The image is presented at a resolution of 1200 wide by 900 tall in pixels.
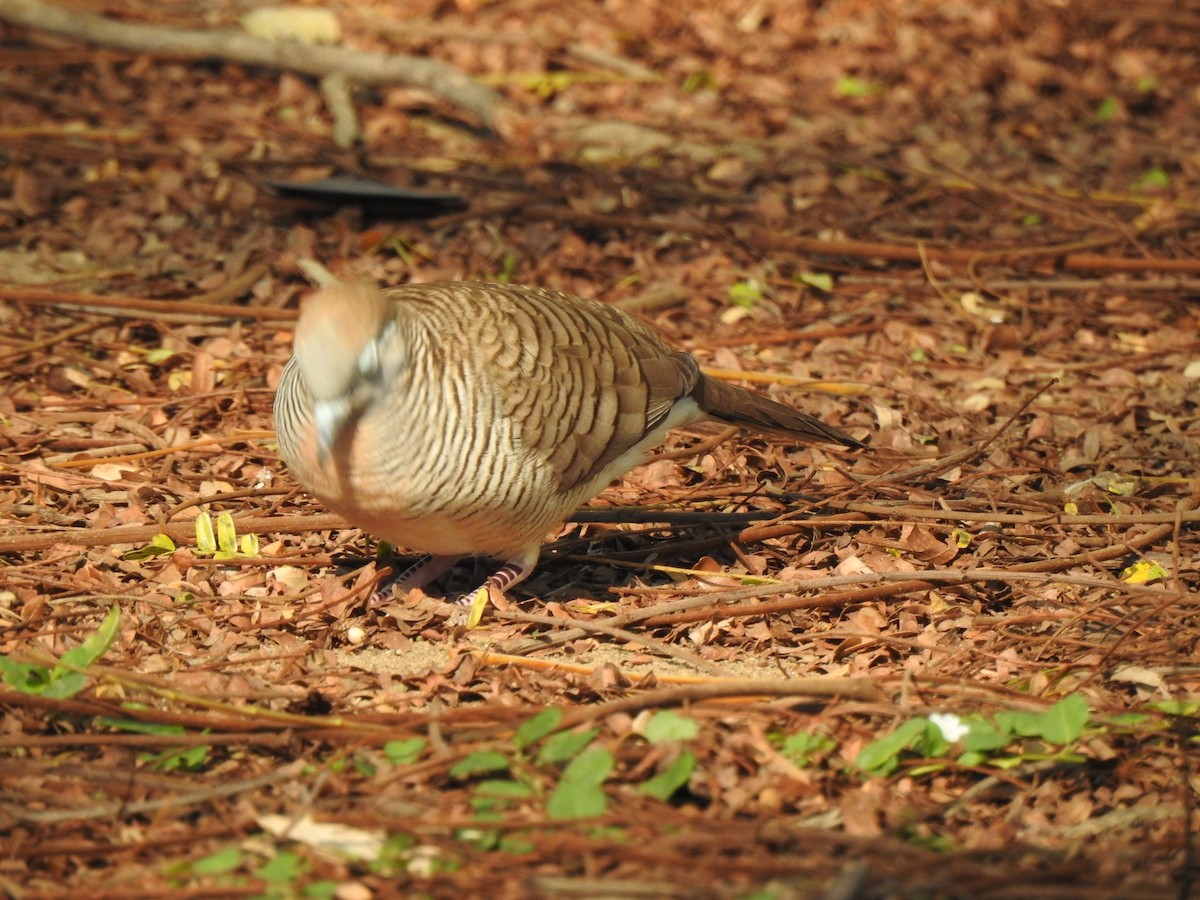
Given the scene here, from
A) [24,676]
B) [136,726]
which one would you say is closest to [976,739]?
[136,726]

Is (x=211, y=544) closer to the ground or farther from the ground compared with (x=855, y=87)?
closer to the ground

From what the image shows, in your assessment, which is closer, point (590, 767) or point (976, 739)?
point (590, 767)

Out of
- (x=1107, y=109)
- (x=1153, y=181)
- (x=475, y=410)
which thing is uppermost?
(x=1107, y=109)

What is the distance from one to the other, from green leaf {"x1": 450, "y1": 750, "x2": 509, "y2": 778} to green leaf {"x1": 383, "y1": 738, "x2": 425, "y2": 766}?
0.14 metres

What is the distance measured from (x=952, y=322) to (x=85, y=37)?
18.9ft

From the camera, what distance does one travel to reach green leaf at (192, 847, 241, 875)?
10.6 ft

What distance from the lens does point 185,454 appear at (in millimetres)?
5668

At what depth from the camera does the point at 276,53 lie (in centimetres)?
873

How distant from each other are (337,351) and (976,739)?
2048 mm

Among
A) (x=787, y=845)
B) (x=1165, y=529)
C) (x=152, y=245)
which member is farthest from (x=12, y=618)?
(x=1165, y=529)

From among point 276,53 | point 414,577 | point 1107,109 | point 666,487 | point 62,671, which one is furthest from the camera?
point 1107,109

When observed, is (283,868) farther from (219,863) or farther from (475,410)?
(475,410)

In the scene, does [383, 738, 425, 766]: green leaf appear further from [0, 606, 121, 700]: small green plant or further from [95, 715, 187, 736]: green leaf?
[0, 606, 121, 700]: small green plant

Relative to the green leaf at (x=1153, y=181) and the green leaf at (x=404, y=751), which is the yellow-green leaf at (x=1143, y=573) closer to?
the green leaf at (x=404, y=751)
